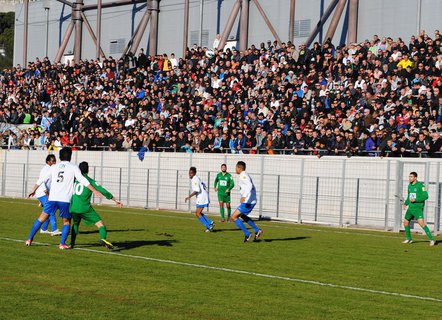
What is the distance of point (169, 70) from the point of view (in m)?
42.7

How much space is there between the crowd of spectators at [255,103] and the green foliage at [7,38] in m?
58.6

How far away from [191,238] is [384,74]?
40.8 ft

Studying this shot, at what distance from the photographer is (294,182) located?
31.6 meters

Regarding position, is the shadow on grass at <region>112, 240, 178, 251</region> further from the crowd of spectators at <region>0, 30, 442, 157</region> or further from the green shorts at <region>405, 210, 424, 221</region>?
the crowd of spectators at <region>0, 30, 442, 157</region>

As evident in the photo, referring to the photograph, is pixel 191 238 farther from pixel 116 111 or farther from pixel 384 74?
pixel 116 111

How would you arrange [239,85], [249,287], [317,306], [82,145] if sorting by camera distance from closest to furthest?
[317,306] → [249,287] → [239,85] → [82,145]

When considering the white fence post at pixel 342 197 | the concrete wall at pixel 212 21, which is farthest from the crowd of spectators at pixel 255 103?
the concrete wall at pixel 212 21

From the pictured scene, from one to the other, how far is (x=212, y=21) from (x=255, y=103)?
50.8 ft

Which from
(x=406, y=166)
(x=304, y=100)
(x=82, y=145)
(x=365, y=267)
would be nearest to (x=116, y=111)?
(x=82, y=145)

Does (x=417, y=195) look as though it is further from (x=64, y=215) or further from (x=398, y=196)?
(x=64, y=215)

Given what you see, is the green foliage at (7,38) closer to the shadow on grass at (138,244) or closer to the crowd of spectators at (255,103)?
the crowd of spectators at (255,103)

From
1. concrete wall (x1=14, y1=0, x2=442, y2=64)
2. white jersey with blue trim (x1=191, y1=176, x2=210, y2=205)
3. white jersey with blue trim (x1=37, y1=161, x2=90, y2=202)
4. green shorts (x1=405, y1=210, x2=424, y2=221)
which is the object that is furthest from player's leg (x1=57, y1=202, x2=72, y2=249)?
concrete wall (x1=14, y1=0, x2=442, y2=64)

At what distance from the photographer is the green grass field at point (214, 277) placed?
454 inches

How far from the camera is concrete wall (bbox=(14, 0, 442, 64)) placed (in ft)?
129
